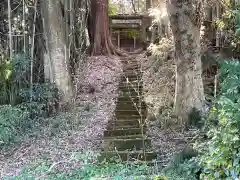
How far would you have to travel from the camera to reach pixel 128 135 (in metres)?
7.11

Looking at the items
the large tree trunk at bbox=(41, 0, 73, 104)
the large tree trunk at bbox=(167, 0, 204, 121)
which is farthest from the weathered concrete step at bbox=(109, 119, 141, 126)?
the large tree trunk at bbox=(41, 0, 73, 104)

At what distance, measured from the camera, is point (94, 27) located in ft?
44.4

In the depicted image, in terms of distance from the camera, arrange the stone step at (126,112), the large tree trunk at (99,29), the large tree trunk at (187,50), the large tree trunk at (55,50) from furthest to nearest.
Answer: the large tree trunk at (99,29)
the large tree trunk at (55,50)
the stone step at (126,112)
the large tree trunk at (187,50)

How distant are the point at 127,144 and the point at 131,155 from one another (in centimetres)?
46

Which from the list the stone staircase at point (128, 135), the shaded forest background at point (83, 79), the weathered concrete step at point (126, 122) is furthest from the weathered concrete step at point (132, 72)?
the weathered concrete step at point (126, 122)

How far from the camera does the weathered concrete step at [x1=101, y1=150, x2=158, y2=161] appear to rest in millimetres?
6040

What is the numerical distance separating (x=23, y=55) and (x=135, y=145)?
11.7 ft

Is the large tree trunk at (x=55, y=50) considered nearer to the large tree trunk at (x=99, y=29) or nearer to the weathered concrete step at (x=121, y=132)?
the weathered concrete step at (x=121, y=132)

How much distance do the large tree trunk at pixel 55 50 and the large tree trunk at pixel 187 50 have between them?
3.24m

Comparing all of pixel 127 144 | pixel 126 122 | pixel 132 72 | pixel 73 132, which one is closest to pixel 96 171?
pixel 127 144

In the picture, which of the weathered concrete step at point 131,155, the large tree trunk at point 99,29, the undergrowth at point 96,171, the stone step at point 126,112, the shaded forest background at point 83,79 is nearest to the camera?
the undergrowth at point 96,171

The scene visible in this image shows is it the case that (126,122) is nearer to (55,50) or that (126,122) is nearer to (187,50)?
(187,50)

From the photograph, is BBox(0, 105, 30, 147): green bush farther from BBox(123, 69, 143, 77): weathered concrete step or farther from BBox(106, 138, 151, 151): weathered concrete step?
BBox(123, 69, 143, 77): weathered concrete step

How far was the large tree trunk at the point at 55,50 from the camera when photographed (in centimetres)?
891
